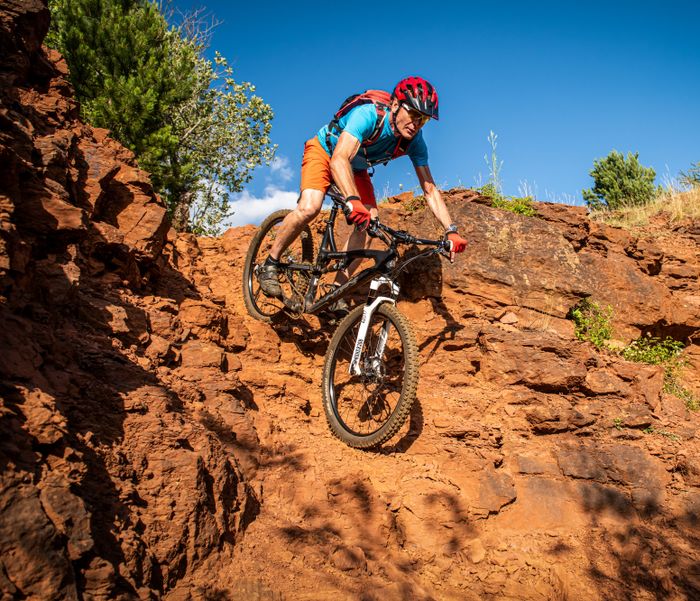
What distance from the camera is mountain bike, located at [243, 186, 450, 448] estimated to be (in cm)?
397

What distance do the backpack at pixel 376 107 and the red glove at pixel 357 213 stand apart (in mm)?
828

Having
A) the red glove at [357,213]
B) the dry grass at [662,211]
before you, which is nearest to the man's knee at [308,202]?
the red glove at [357,213]

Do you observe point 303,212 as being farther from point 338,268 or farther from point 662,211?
point 662,211

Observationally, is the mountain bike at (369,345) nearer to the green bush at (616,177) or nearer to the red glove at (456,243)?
the red glove at (456,243)

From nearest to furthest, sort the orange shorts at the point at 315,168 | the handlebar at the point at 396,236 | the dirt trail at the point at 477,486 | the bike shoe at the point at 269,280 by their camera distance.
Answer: the dirt trail at the point at 477,486
the handlebar at the point at 396,236
the orange shorts at the point at 315,168
the bike shoe at the point at 269,280

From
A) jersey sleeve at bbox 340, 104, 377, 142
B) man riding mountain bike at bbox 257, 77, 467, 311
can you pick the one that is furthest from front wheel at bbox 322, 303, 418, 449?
jersey sleeve at bbox 340, 104, 377, 142

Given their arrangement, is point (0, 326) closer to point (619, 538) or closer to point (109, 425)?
point (109, 425)

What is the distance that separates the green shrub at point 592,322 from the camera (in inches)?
218

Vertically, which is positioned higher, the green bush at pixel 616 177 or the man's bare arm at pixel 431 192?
the green bush at pixel 616 177

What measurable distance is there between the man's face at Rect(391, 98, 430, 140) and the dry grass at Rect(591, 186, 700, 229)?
498 centimetres

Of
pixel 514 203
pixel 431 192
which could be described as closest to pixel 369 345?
pixel 431 192

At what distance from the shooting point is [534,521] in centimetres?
365

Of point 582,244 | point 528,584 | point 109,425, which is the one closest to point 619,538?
point 528,584

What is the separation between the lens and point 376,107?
4.67m
